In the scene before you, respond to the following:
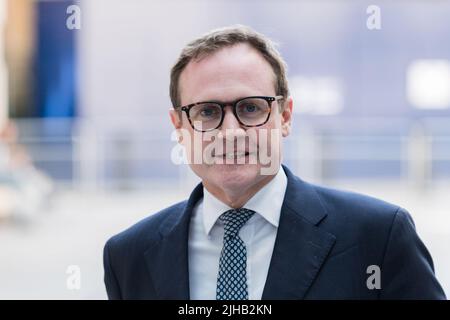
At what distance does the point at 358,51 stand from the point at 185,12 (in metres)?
1.69

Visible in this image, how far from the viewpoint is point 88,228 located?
5.65 meters

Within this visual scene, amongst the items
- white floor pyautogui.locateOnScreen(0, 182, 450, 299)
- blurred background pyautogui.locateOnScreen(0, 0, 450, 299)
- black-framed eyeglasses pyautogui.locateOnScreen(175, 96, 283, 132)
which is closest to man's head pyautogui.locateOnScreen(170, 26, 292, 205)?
black-framed eyeglasses pyautogui.locateOnScreen(175, 96, 283, 132)

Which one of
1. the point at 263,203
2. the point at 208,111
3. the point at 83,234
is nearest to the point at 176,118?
the point at 208,111

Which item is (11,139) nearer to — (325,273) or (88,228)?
(88,228)

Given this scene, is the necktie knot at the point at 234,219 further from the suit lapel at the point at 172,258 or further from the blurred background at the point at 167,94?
the blurred background at the point at 167,94

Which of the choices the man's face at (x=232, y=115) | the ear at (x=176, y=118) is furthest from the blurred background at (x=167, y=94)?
the man's face at (x=232, y=115)

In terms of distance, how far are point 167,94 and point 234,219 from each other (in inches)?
212

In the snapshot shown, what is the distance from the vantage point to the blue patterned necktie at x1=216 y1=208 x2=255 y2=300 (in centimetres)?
124

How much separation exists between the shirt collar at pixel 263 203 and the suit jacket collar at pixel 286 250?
14 mm

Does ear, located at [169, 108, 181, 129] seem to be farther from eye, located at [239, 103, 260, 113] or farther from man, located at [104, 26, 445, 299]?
eye, located at [239, 103, 260, 113]

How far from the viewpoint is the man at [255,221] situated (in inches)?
47.5

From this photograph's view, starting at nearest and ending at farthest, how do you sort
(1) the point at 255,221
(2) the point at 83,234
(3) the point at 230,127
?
(3) the point at 230,127 < (1) the point at 255,221 < (2) the point at 83,234

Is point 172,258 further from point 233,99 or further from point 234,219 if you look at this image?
point 233,99

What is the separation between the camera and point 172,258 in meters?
1.29
